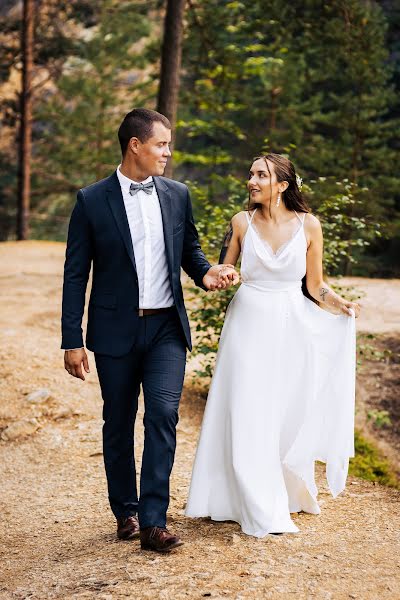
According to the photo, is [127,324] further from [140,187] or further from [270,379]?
[270,379]

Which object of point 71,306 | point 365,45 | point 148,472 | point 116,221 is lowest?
point 148,472

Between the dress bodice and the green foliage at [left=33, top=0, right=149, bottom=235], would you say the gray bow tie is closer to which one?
the dress bodice

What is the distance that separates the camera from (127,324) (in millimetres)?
4363

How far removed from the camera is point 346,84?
27.7m

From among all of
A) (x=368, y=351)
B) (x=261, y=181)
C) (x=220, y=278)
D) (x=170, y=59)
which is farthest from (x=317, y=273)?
(x=170, y=59)

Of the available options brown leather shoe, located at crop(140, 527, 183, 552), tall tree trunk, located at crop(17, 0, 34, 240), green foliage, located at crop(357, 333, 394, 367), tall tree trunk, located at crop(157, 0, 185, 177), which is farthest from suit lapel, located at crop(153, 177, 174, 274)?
tall tree trunk, located at crop(17, 0, 34, 240)

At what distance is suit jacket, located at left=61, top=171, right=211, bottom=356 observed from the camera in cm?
434

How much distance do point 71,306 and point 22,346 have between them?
5738 millimetres

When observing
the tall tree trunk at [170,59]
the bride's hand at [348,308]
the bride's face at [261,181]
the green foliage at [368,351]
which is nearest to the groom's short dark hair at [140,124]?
the bride's face at [261,181]

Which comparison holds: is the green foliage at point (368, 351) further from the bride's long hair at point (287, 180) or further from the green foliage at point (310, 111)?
the green foliage at point (310, 111)

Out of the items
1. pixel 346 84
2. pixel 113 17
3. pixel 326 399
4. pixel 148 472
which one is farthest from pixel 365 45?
pixel 113 17

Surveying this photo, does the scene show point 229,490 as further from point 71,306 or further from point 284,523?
point 71,306

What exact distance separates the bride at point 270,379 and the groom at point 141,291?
1.20 feet

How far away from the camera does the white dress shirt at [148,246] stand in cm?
435
